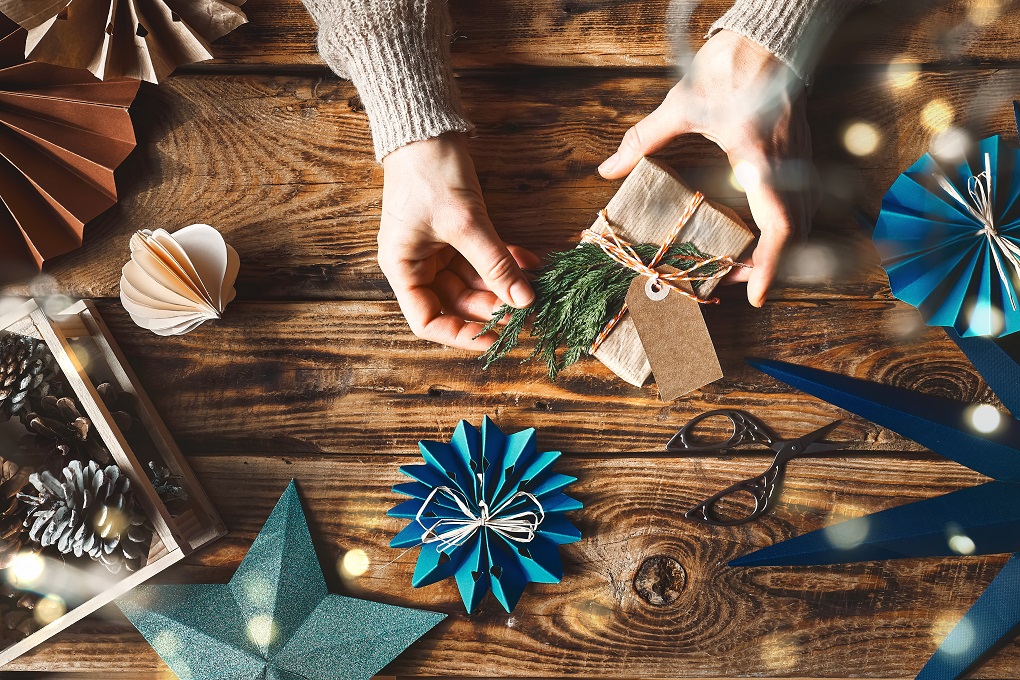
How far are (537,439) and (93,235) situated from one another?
83cm

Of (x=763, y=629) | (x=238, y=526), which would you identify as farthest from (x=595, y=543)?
(x=238, y=526)

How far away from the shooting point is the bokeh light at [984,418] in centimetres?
97

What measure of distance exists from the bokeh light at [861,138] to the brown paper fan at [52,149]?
1.15 meters

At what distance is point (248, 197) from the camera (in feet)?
3.54

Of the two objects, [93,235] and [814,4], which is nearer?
[814,4]

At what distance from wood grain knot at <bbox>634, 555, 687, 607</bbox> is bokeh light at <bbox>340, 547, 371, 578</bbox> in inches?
17.5

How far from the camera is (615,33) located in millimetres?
1054

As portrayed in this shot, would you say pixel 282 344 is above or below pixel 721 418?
below

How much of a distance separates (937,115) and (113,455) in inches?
54.8

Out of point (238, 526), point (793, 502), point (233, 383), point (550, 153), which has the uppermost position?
point (550, 153)

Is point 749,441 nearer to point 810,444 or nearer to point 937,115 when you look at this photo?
point 810,444

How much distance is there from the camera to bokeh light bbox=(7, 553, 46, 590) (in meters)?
0.94

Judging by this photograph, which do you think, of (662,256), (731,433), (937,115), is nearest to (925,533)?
(731,433)

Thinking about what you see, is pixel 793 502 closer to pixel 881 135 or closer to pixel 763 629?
pixel 763 629
